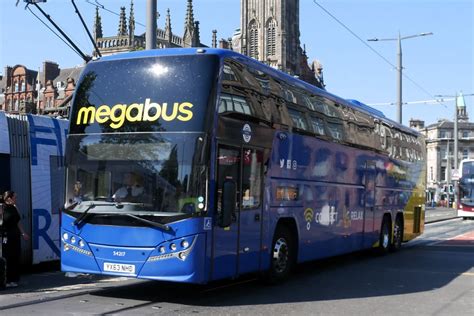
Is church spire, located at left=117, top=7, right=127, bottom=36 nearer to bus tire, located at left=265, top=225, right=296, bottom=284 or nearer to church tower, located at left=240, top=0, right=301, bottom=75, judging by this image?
church tower, located at left=240, top=0, right=301, bottom=75

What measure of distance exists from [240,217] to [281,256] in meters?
1.75

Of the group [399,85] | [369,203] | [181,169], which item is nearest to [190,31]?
[399,85]

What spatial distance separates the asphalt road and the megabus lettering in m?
2.54

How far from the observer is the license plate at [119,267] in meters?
8.12

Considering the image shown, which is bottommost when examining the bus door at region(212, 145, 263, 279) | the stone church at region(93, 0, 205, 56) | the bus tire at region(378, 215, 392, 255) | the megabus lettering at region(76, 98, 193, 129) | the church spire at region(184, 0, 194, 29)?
the bus tire at region(378, 215, 392, 255)

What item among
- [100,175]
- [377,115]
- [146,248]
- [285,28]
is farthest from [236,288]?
[285,28]

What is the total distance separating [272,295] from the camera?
9.25m

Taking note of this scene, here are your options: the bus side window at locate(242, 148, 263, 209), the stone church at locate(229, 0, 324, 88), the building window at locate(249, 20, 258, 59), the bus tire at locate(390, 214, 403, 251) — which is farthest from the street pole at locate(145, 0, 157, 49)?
the building window at locate(249, 20, 258, 59)

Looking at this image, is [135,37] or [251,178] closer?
[251,178]

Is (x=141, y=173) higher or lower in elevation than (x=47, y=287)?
higher

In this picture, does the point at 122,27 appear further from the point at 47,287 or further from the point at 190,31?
the point at 47,287

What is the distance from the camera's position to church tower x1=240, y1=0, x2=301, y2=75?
324 feet

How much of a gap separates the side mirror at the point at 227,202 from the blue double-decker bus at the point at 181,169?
0.02m

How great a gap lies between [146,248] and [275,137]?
10.1 feet
